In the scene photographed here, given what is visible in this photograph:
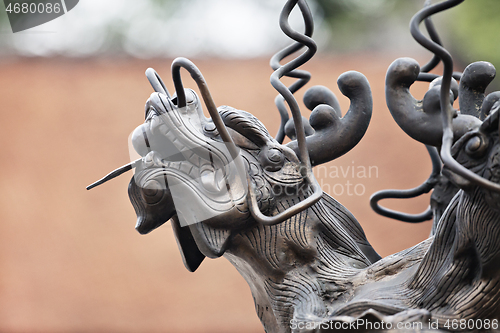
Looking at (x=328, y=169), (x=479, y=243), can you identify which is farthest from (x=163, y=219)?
(x=328, y=169)

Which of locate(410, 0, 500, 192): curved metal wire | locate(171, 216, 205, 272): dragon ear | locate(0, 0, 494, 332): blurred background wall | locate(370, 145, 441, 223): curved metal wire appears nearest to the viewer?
locate(410, 0, 500, 192): curved metal wire

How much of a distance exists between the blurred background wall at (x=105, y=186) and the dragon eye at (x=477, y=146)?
177cm

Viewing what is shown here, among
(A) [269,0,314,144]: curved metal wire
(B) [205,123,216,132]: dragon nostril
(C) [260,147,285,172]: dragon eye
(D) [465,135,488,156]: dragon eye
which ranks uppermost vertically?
(A) [269,0,314,144]: curved metal wire

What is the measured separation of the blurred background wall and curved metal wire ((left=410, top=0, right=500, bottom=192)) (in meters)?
1.74

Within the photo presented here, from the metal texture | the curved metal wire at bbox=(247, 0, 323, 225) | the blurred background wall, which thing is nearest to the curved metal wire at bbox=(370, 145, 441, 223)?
the metal texture

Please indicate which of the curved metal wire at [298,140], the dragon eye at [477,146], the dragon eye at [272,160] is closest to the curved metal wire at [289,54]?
the curved metal wire at [298,140]

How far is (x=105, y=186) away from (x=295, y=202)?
188 centimetres

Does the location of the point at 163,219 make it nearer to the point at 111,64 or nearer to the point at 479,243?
the point at 479,243


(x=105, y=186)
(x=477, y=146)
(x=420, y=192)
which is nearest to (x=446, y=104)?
(x=477, y=146)

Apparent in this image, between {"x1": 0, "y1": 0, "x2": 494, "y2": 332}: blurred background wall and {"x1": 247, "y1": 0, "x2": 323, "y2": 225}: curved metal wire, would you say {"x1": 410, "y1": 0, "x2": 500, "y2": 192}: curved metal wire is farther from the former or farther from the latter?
{"x1": 0, "y1": 0, "x2": 494, "y2": 332}: blurred background wall

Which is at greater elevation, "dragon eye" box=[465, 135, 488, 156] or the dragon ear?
"dragon eye" box=[465, 135, 488, 156]

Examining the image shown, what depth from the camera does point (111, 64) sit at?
A: 2461 millimetres

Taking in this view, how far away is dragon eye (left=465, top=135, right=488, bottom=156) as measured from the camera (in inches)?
20.7

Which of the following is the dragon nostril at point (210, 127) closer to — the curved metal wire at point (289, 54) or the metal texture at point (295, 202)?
the metal texture at point (295, 202)
